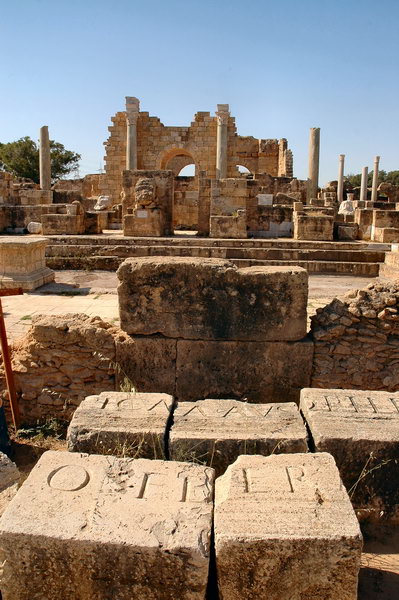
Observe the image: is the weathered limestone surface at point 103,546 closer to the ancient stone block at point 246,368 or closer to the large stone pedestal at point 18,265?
the ancient stone block at point 246,368

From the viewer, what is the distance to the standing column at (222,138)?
75.6 ft

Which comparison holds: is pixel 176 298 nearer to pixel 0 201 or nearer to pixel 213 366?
pixel 213 366

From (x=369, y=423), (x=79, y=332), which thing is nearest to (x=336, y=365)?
(x=369, y=423)

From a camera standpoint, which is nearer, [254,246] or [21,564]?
[21,564]

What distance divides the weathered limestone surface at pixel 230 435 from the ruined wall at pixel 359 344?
142 cm

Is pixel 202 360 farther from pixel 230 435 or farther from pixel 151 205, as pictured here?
pixel 151 205

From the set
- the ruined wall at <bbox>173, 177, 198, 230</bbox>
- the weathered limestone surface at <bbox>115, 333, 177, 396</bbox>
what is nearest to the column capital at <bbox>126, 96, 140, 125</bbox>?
the ruined wall at <bbox>173, 177, 198, 230</bbox>

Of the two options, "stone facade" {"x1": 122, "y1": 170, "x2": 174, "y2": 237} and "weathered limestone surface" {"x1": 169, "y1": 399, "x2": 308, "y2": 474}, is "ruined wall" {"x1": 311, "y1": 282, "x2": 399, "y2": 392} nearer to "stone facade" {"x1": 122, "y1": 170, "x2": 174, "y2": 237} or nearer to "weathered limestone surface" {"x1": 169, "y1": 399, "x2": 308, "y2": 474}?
"weathered limestone surface" {"x1": 169, "y1": 399, "x2": 308, "y2": 474}

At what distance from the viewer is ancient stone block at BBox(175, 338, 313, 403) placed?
4.73 m

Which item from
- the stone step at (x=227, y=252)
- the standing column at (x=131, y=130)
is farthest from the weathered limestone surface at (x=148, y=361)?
the standing column at (x=131, y=130)

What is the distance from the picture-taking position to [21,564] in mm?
2137

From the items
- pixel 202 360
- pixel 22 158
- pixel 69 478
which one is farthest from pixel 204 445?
pixel 22 158

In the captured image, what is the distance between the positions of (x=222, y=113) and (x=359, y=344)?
20.0 m

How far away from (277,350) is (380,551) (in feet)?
6.42
